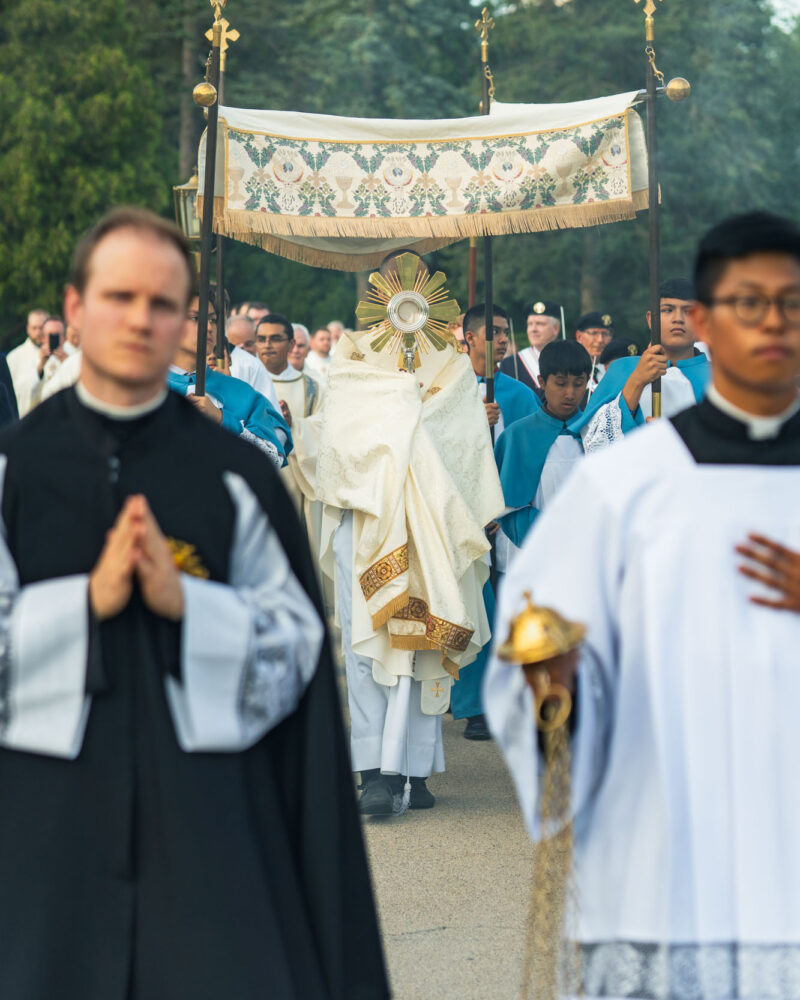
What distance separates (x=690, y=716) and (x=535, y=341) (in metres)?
8.43

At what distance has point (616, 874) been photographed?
276 cm

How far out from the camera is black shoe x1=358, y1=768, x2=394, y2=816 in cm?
623

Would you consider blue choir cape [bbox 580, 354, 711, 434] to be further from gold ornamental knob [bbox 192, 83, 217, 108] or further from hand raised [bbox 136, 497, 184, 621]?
hand raised [bbox 136, 497, 184, 621]

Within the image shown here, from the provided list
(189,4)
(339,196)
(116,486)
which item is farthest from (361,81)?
(116,486)

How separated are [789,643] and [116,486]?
4.03 ft

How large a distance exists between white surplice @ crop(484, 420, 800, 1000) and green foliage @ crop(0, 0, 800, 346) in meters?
25.6

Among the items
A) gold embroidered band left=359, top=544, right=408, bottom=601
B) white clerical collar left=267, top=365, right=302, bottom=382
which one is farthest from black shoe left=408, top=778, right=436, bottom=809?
white clerical collar left=267, top=365, right=302, bottom=382

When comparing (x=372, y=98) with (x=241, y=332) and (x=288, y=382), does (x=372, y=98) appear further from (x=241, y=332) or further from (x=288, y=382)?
→ (x=288, y=382)


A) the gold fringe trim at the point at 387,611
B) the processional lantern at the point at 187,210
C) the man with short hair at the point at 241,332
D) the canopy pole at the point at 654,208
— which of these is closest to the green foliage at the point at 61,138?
the man with short hair at the point at 241,332

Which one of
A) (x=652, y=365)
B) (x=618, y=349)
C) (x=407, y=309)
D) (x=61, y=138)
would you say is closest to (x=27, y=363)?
(x=618, y=349)

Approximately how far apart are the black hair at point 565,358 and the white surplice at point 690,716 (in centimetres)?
457

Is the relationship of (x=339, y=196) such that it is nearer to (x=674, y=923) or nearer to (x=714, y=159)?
(x=674, y=923)

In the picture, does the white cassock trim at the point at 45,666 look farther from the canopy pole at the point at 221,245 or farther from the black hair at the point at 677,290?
the black hair at the point at 677,290

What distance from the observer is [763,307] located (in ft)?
8.92
